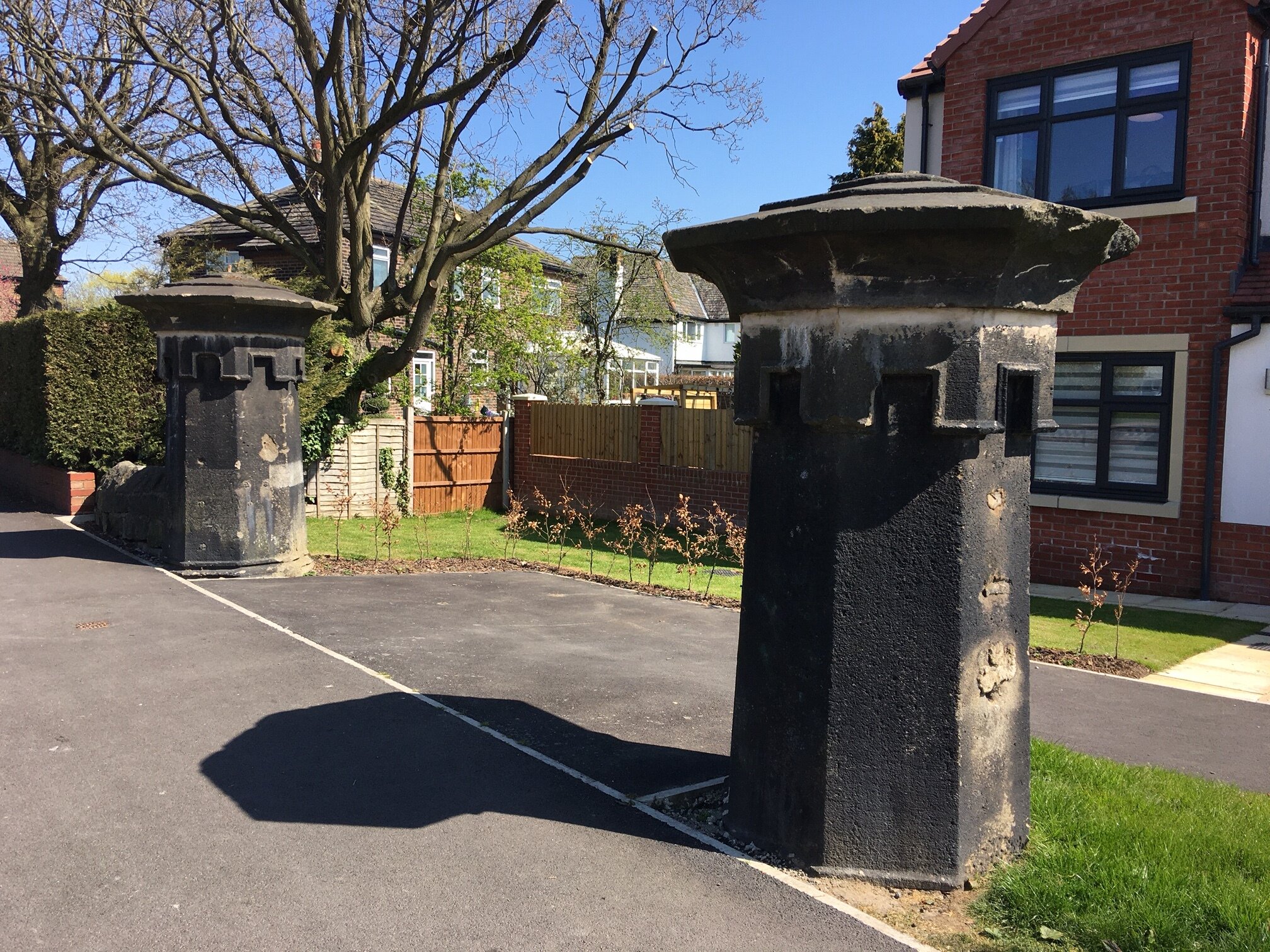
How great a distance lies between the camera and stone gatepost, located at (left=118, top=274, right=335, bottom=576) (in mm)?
10180

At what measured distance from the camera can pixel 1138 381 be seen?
12047 mm

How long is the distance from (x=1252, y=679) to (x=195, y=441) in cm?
1004

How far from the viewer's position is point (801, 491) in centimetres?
407

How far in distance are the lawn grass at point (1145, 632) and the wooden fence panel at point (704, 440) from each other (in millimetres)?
5786

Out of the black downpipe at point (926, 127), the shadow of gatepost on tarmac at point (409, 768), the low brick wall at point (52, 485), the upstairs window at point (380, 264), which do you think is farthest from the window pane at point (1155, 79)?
the upstairs window at point (380, 264)

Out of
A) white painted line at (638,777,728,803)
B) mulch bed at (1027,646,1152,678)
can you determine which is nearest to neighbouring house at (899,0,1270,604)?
mulch bed at (1027,646,1152,678)

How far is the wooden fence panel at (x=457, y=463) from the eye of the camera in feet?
62.3

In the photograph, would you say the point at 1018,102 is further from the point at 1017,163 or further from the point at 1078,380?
the point at 1078,380

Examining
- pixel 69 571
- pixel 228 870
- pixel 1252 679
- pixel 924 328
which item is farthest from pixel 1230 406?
pixel 69 571

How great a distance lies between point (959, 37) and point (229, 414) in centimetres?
1055

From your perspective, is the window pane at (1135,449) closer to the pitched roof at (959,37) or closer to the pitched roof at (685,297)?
the pitched roof at (959,37)

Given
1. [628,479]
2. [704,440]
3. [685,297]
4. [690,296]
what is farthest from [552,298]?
[690,296]

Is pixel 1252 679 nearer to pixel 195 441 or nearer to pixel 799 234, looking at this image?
pixel 799 234

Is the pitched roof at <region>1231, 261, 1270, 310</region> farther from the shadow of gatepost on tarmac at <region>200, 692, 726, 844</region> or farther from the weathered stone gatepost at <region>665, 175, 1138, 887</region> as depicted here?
the shadow of gatepost on tarmac at <region>200, 692, 726, 844</region>
